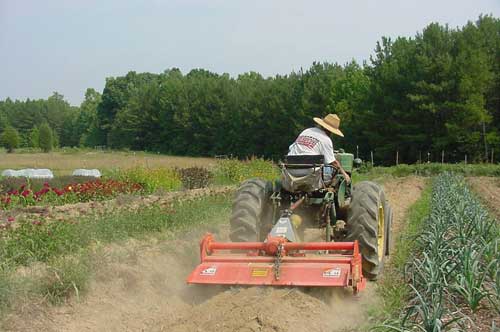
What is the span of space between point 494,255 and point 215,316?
109 inches

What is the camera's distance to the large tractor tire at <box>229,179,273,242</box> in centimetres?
685

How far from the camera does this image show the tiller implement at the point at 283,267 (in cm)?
570

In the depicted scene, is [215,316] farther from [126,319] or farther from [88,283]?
[88,283]

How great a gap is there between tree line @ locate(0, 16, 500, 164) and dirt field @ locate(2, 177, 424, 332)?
104ft

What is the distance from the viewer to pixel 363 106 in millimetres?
42875

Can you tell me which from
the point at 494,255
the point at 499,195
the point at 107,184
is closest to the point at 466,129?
the point at 499,195

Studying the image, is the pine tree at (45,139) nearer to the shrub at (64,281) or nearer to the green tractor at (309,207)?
the green tractor at (309,207)

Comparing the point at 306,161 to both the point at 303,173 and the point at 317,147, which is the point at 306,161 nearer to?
the point at 303,173

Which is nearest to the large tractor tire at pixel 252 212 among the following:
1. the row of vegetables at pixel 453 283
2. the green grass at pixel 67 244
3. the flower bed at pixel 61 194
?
the green grass at pixel 67 244

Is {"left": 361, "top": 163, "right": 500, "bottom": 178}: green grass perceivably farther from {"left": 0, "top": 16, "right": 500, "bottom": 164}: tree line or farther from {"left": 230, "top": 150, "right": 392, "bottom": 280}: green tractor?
{"left": 230, "top": 150, "right": 392, "bottom": 280}: green tractor

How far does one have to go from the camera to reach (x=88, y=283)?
619 cm

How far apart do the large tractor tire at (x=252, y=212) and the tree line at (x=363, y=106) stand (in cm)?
3082

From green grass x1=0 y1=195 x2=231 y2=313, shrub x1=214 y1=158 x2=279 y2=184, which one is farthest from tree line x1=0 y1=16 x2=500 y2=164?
green grass x1=0 y1=195 x2=231 y2=313

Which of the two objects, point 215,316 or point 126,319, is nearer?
point 215,316
